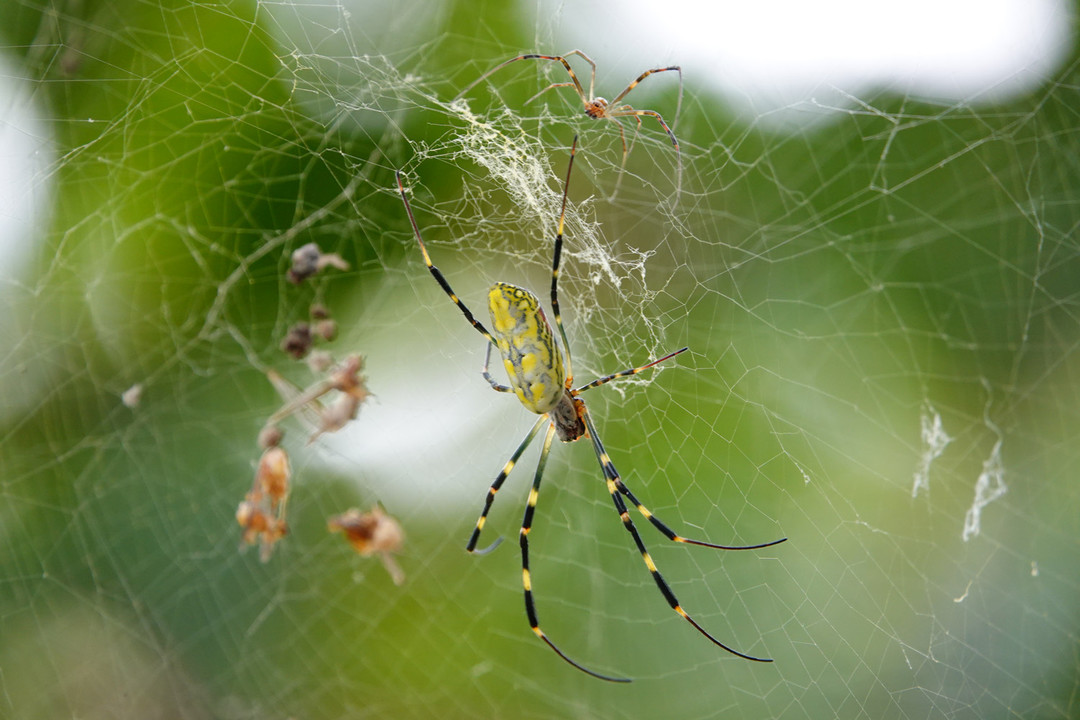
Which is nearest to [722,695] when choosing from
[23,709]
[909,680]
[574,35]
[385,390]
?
[909,680]

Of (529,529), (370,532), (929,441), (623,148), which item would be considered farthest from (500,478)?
(929,441)

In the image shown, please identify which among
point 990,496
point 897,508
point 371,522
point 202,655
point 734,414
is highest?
point 371,522

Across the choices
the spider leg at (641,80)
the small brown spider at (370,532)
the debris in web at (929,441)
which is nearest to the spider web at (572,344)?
the debris in web at (929,441)

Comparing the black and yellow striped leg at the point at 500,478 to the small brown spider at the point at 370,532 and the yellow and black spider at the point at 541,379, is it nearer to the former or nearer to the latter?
the yellow and black spider at the point at 541,379

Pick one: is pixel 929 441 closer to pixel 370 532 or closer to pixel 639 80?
pixel 639 80

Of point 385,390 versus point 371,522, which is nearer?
point 371,522

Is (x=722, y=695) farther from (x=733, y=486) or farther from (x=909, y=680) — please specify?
(x=733, y=486)
